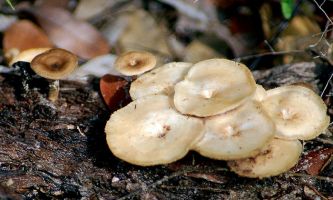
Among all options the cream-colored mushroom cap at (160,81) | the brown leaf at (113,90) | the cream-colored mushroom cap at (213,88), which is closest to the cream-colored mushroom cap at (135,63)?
the cream-colored mushroom cap at (160,81)

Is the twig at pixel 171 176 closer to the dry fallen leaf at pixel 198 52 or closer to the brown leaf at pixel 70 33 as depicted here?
the brown leaf at pixel 70 33

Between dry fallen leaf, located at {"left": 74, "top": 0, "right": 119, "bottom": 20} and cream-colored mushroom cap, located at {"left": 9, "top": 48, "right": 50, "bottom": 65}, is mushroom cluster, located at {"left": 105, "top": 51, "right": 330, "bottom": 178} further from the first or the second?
dry fallen leaf, located at {"left": 74, "top": 0, "right": 119, "bottom": 20}

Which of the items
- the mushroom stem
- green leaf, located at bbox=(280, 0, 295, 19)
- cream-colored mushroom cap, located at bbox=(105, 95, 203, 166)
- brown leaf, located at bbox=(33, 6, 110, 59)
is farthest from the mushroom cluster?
brown leaf, located at bbox=(33, 6, 110, 59)

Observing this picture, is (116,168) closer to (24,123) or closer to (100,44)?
(24,123)

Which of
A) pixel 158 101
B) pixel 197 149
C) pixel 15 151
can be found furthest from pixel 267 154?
pixel 15 151

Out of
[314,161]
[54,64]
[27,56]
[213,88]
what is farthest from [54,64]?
[314,161]

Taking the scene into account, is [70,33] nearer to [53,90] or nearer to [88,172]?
[53,90]
